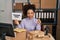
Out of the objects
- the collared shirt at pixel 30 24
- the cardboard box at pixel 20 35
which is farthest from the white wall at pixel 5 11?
the collared shirt at pixel 30 24

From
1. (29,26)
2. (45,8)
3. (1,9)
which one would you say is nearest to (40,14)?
(45,8)

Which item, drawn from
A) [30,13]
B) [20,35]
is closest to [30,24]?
[30,13]

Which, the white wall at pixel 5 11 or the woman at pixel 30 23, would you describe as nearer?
the white wall at pixel 5 11

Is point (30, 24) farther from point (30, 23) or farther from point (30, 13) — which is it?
point (30, 13)

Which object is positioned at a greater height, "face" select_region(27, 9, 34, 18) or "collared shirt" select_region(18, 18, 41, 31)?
"face" select_region(27, 9, 34, 18)

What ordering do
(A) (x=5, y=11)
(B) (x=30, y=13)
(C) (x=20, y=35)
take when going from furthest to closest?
1. (B) (x=30, y=13)
2. (C) (x=20, y=35)
3. (A) (x=5, y=11)

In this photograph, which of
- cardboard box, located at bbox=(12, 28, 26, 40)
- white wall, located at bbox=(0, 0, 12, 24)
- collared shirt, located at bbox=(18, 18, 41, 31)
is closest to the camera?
white wall, located at bbox=(0, 0, 12, 24)

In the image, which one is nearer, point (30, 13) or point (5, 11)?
point (5, 11)

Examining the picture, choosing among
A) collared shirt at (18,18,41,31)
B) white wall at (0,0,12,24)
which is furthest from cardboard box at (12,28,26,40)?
collared shirt at (18,18,41,31)

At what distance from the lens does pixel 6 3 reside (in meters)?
1.69

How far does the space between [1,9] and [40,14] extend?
2147 millimetres

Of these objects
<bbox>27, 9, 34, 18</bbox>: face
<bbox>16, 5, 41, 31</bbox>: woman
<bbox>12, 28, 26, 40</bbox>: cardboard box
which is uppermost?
<bbox>27, 9, 34, 18</bbox>: face

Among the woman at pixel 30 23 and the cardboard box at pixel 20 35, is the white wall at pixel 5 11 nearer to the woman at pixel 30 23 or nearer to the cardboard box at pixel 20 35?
the cardboard box at pixel 20 35

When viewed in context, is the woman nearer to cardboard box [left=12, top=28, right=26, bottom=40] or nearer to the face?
the face
